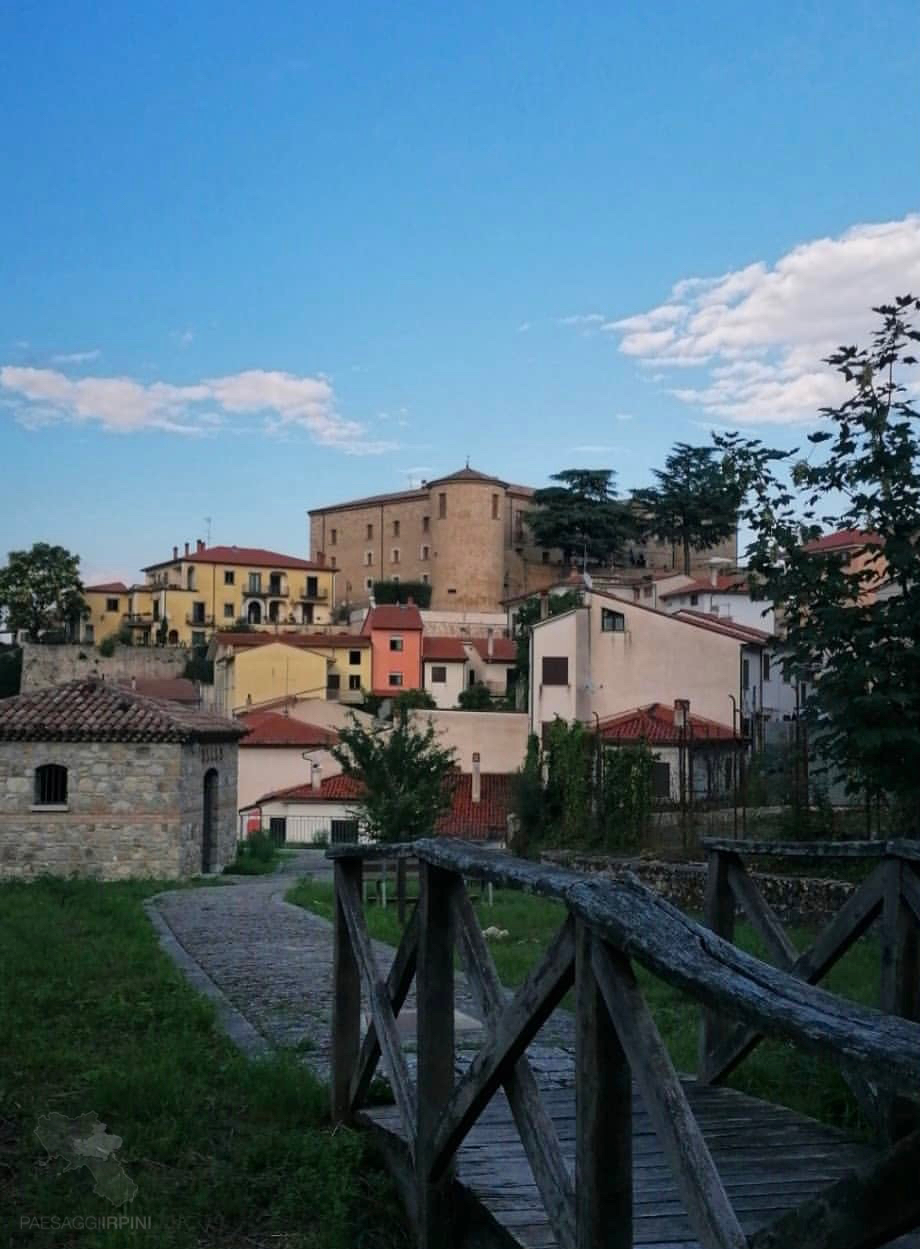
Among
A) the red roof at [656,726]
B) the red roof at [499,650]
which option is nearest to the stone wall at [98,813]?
the red roof at [656,726]

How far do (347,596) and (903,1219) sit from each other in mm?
105055

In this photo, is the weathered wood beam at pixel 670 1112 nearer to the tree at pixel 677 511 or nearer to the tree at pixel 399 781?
the tree at pixel 399 781

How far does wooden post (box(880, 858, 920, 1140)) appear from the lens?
14.2 ft

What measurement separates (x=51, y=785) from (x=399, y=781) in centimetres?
893

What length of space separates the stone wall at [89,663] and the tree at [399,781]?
204 feet

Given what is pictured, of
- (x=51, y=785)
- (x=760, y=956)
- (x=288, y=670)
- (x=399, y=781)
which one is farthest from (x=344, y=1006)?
(x=288, y=670)

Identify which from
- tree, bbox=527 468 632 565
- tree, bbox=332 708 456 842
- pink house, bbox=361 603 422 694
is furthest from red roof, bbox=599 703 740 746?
tree, bbox=527 468 632 565

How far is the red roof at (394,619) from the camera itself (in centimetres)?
7406

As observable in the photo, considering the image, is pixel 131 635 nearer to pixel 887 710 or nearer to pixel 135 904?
pixel 135 904

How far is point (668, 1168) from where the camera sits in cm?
335

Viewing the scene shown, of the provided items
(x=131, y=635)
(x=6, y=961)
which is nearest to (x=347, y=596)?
(x=131, y=635)

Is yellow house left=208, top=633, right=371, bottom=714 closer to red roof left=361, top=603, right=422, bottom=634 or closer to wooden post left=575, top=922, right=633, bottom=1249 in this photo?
red roof left=361, top=603, right=422, bottom=634

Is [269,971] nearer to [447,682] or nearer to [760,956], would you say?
[760,956]

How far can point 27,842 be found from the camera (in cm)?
2466
